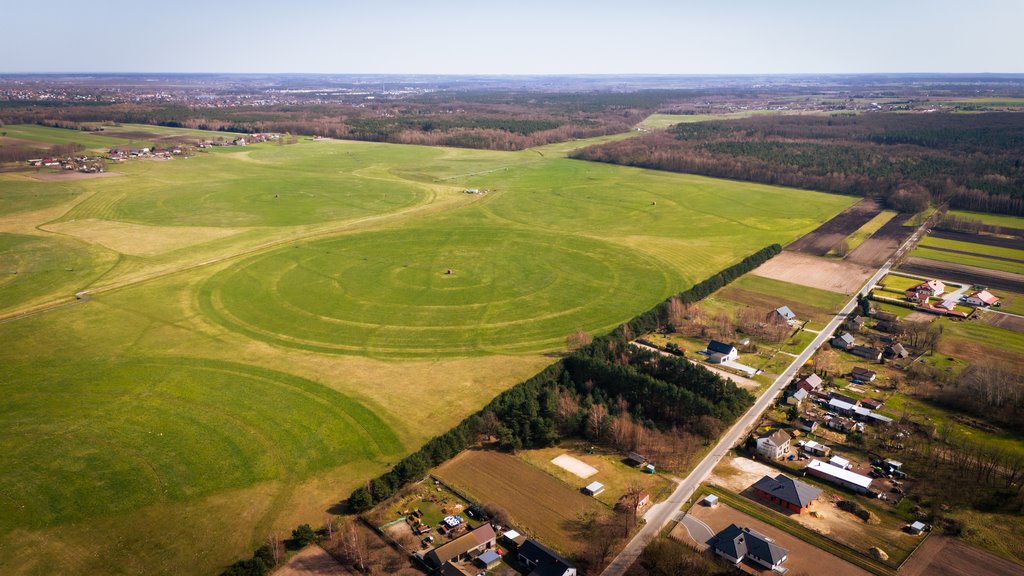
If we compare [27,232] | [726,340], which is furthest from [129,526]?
[27,232]

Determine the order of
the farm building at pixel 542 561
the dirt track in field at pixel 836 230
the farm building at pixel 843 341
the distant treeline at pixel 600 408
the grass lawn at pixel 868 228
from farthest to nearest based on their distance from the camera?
1. the grass lawn at pixel 868 228
2. the dirt track in field at pixel 836 230
3. the farm building at pixel 843 341
4. the distant treeline at pixel 600 408
5. the farm building at pixel 542 561

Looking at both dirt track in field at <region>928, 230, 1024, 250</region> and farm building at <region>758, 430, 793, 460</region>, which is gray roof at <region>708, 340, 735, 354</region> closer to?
farm building at <region>758, 430, 793, 460</region>

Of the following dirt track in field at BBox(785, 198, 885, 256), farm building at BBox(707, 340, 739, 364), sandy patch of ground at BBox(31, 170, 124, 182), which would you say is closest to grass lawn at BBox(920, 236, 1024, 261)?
dirt track in field at BBox(785, 198, 885, 256)

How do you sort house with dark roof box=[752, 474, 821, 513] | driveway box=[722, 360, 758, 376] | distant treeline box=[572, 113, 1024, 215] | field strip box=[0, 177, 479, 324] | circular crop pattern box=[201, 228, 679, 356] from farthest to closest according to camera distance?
distant treeline box=[572, 113, 1024, 215], field strip box=[0, 177, 479, 324], circular crop pattern box=[201, 228, 679, 356], driveway box=[722, 360, 758, 376], house with dark roof box=[752, 474, 821, 513]

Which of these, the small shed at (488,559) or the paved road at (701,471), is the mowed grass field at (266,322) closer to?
the small shed at (488,559)

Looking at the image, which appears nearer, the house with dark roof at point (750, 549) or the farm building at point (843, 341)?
the house with dark roof at point (750, 549)

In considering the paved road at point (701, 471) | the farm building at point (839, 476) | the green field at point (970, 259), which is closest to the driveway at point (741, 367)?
the paved road at point (701, 471)
